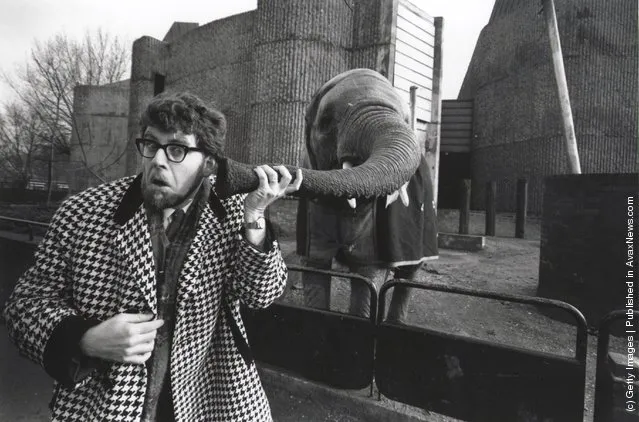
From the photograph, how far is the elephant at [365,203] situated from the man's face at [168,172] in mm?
1083

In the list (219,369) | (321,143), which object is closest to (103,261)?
(219,369)

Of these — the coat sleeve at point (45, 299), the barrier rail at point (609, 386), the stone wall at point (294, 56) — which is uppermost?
the stone wall at point (294, 56)

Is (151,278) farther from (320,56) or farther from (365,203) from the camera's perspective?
(320,56)

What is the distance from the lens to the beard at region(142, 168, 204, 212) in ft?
4.88

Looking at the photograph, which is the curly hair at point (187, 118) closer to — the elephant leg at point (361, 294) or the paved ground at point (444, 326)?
the elephant leg at point (361, 294)

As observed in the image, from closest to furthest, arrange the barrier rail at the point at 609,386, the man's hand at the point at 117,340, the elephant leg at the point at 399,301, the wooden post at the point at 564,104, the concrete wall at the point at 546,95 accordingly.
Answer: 1. the man's hand at the point at 117,340
2. the barrier rail at the point at 609,386
3. the elephant leg at the point at 399,301
4. the wooden post at the point at 564,104
5. the concrete wall at the point at 546,95

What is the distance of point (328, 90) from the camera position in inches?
149

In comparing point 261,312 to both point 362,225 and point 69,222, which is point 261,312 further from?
point 69,222

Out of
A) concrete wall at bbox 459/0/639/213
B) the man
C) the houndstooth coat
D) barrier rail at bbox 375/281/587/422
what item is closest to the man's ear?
the man

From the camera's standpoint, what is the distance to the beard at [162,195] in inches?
58.6

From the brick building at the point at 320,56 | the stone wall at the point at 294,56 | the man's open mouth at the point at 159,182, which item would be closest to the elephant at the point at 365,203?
the man's open mouth at the point at 159,182

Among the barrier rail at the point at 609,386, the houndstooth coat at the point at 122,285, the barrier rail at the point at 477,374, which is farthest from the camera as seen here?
the barrier rail at the point at 477,374

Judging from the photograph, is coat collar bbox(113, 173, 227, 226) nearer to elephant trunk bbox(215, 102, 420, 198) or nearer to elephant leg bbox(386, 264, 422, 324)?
elephant trunk bbox(215, 102, 420, 198)

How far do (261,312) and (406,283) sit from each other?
4.01ft
